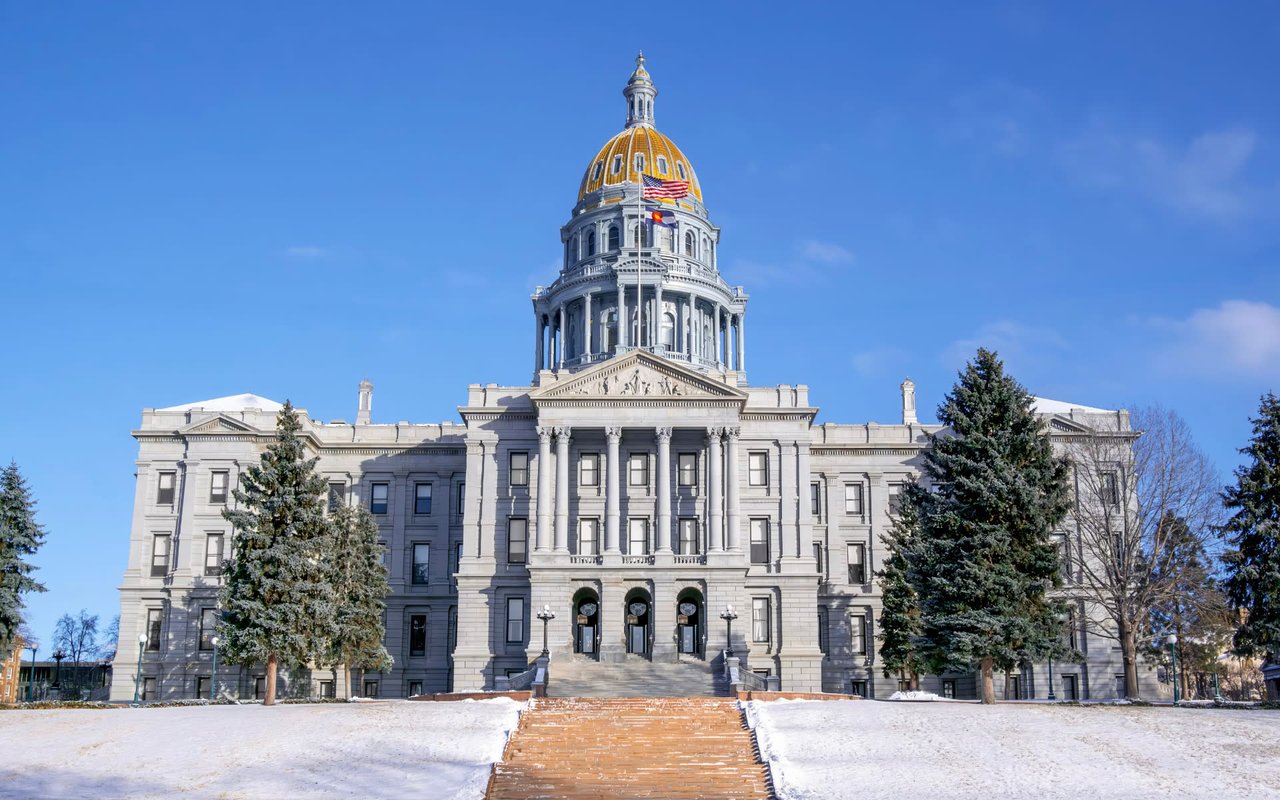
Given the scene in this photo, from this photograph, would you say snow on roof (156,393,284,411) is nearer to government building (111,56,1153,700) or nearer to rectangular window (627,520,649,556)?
government building (111,56,1153,700)

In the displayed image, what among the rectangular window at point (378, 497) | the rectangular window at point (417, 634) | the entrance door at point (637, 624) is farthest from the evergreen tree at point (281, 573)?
the rectangular window at point (378, 497)

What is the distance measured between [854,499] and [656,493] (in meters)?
12.2

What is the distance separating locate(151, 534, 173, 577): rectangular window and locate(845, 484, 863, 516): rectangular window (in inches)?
1291

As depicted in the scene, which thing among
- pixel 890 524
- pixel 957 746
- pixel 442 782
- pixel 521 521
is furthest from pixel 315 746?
pixel 890 524

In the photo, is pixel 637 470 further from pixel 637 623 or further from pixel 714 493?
pixel 637 623

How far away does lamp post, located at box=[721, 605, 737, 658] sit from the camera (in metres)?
50.9

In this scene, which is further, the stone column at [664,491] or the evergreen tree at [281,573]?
the stone column at [664,491]

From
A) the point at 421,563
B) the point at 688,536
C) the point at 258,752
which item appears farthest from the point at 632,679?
the point at 258,752

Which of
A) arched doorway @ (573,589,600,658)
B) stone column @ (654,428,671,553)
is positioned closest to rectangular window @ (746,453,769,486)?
stone column @ (654,428,671,553)

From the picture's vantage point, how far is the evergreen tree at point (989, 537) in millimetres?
40844

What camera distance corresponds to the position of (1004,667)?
136ft

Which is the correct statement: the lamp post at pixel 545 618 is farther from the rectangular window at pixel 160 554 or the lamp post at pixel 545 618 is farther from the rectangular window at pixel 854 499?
the rectangular window at pixel 160 554

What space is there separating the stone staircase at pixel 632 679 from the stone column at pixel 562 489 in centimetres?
541

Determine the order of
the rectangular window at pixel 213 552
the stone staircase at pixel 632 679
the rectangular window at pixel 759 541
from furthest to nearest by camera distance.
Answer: the rectangular window at pixel 213 552, the rectangular window at pixel 759 541, the stone staircase at pixel 632 679
